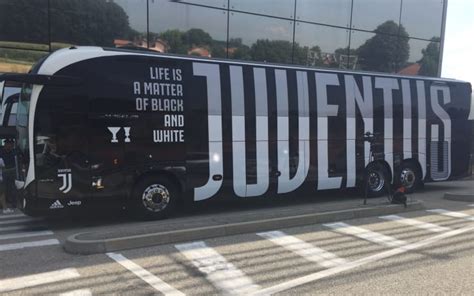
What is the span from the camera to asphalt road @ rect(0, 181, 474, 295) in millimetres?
5484

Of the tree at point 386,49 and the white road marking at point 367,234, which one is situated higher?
the tree at point 386,49

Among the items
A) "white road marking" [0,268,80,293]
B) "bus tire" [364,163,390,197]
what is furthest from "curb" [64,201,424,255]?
"bus tire" [364,163,390,197]

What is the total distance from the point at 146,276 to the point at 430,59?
19828 millimetres

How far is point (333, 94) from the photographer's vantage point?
37.9 feet

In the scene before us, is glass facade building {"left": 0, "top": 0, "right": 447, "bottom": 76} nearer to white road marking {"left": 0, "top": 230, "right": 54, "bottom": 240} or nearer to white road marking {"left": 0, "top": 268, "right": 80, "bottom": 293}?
white road marking {"left": 0, "top": 230, "right": 54, "bottom": 240}

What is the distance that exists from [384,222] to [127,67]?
566cm

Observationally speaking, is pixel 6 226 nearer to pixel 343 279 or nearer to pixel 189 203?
pixel 189 203

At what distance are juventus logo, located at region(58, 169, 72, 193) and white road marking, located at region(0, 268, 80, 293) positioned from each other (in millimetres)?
2489

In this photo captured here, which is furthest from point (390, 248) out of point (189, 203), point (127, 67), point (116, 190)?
point (127, 67)

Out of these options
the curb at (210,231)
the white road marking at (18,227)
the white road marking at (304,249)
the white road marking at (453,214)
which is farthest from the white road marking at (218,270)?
the white road marking at (453,214)

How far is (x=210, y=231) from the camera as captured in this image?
778 centimetres

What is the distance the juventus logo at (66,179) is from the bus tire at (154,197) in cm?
122

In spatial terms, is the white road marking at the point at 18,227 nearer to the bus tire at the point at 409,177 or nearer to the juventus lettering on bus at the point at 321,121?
the juventus lettering on bus at the point at 321,121

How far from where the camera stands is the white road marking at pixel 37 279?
18.4ft
